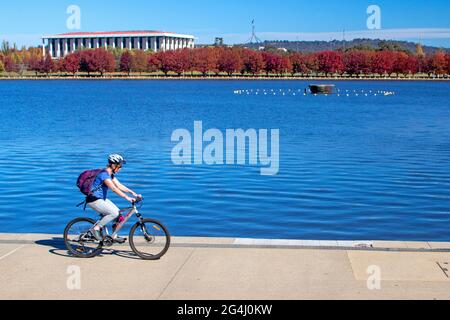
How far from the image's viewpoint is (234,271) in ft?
36.9

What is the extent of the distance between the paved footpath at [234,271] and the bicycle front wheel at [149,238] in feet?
0.68

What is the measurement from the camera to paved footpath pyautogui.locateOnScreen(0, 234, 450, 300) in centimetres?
1012

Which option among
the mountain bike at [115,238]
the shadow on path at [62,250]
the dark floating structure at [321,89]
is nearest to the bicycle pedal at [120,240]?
the mountain bike at [115,238]

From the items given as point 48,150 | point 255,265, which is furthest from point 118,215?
point 48,150

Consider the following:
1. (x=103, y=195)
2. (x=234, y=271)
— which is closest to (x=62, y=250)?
(x=103, y=195)

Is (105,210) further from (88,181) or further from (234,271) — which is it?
(234,271)

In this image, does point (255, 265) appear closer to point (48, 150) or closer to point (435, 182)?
point (435, 182)

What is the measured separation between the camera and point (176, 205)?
22.5 metres

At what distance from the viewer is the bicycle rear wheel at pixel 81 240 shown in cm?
1231

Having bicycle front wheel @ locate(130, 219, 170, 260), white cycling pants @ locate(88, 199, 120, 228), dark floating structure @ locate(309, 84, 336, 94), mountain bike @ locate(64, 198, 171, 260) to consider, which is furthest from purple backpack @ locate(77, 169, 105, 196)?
dark floating structure @ locate(309, 84, 336, 94)

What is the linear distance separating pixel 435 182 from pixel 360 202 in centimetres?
623

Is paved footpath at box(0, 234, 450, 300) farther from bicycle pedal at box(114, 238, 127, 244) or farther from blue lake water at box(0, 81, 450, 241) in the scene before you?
blue lake water at box(0, 81, 450, 241)

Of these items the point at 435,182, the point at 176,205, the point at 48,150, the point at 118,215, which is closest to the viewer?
the point at 118,215

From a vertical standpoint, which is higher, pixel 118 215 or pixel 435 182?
pixel 118 215
